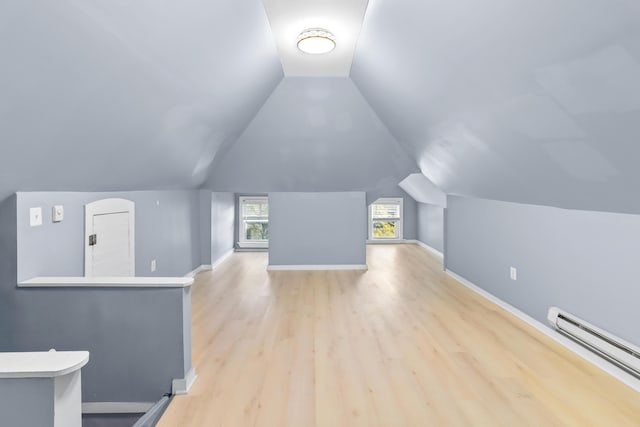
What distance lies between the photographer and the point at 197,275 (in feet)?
19.5

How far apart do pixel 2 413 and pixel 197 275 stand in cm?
473

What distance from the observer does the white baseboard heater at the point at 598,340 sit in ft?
7.95

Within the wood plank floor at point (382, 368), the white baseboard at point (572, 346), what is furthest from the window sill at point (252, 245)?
the white baseboard at point (572, 346)

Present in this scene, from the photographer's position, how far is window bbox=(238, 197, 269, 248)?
27.8 feet

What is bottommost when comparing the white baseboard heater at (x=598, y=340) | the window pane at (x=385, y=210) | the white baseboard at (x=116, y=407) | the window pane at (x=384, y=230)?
the white baseboard at (x=116, y=407)

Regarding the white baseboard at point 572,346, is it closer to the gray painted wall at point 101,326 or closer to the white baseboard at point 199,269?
the gray painted wall at point 101,326

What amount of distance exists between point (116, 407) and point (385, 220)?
7510 millimetres

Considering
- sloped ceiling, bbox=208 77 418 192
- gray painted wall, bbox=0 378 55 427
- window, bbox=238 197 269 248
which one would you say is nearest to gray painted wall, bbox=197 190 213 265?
sloped ceiling, bbox=208 77 418 192

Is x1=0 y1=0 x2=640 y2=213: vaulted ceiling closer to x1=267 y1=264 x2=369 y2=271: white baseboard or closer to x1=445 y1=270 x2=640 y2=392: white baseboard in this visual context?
x1=445 y1=270 x2=640 y2=392: white baseboard

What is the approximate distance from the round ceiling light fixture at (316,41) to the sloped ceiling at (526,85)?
0.29 m

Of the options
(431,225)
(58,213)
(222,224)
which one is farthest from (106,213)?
(431,225)

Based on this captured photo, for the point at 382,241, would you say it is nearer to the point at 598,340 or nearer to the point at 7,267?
the point at 598,340

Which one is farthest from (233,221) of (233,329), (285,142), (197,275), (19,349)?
(19,349)

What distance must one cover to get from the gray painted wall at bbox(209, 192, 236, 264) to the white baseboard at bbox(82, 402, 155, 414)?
405cm
